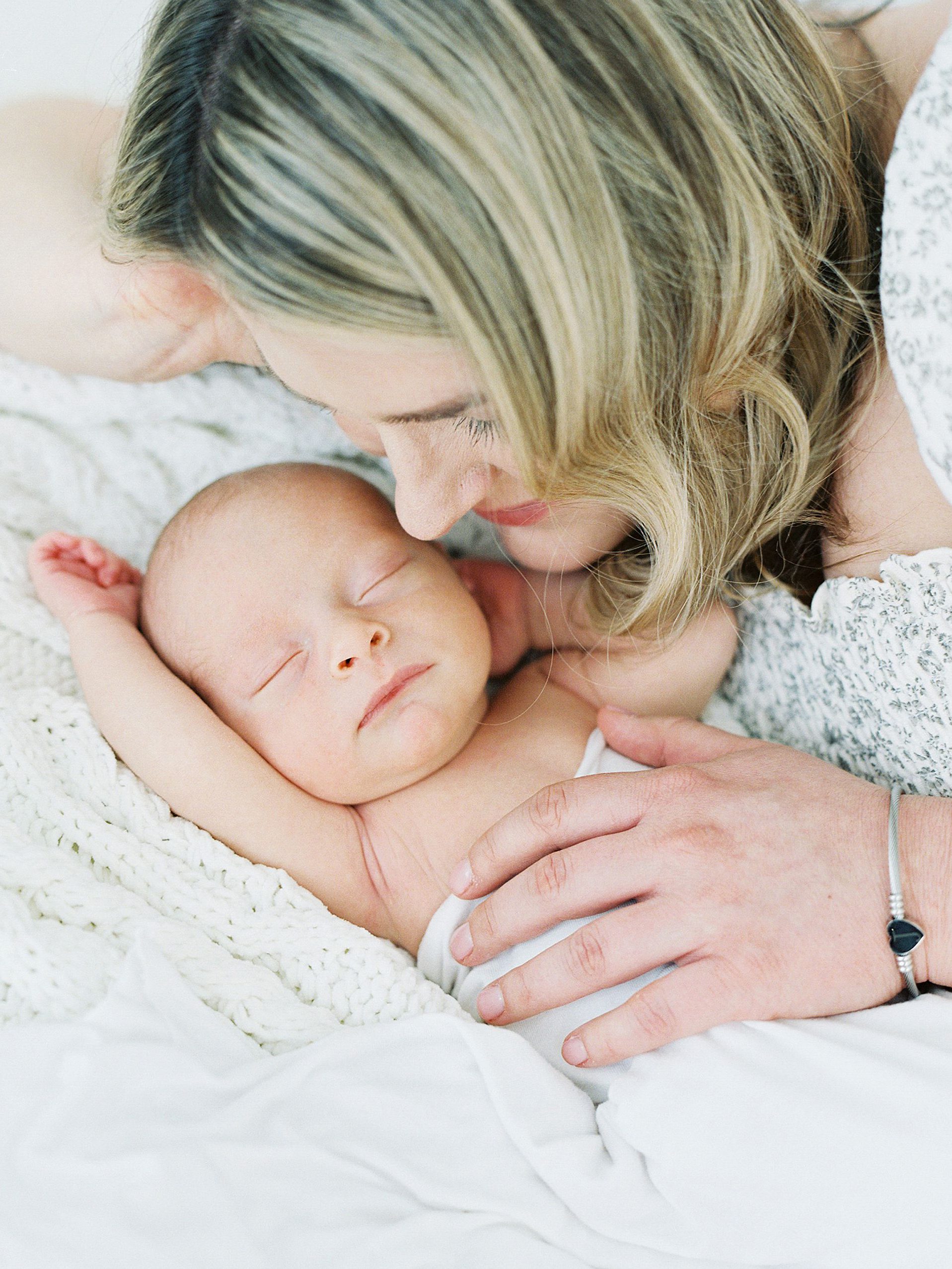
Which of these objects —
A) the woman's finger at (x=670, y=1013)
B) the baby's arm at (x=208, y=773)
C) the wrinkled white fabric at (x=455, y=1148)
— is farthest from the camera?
the baby's arm at (x=208, y=773)

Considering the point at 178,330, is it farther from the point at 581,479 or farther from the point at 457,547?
the point at 581,479


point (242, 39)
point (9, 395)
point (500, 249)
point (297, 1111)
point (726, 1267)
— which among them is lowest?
point (726, 1267)

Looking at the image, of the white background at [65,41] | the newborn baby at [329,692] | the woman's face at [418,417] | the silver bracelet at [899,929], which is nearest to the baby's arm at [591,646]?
the newborn baby at [329,692]

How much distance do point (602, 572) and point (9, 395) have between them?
910 millimetres

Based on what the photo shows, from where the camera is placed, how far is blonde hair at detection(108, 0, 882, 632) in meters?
0.79

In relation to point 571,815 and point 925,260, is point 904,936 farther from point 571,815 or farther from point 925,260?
point 925,260

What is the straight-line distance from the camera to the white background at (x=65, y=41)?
1.78 meters

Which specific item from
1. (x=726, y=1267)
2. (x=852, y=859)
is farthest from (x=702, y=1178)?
(x=852, y=859)

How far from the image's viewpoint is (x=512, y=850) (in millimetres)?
1147

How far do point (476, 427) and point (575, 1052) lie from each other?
632mm

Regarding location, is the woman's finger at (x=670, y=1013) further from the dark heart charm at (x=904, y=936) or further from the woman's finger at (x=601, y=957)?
the dark heart charm at (x=904, y=936)

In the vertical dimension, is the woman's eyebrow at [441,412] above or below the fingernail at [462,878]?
above

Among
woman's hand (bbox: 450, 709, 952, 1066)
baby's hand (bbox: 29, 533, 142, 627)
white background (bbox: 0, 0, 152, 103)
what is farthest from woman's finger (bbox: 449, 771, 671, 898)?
white background (bbox: 0, 0, 152, 103)

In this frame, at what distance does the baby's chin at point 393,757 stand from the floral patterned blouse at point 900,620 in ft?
1.37
